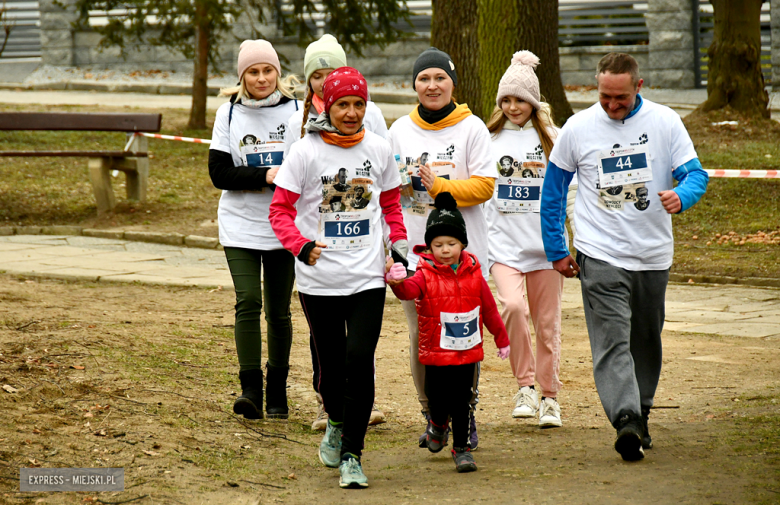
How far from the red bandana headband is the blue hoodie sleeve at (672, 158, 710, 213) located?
1.51m

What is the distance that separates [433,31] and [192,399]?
771 centimetres

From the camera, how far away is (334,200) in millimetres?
4387

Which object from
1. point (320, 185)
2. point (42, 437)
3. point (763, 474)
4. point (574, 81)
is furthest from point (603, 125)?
point (574, 81)

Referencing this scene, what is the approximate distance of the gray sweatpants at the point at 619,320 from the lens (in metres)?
4.55

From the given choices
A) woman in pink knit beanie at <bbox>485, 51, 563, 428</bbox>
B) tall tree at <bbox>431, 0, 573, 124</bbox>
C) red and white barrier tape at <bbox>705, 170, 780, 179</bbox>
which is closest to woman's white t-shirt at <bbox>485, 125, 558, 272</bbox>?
woman in pink knit beanie at <bbox>485, 51, 563, 428</bbox>

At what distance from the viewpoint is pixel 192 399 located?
17.6 ft

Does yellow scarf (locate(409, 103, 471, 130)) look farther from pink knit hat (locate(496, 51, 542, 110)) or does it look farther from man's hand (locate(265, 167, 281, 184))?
man's hand (locate(265, 167, 281, 184))

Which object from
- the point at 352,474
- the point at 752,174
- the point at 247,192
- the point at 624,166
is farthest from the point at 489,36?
the point at 352,474

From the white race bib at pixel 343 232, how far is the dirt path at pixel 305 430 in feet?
3.49

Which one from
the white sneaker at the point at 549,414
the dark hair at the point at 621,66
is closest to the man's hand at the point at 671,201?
the dark hair at the point at 621,66

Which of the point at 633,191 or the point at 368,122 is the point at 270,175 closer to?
the point at 368,122

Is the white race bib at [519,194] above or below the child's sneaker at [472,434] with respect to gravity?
above

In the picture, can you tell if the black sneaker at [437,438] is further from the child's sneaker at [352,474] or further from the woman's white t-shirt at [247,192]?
the woman's white t-shirt at [247,192]

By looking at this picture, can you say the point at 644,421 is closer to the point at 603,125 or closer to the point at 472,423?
the point at 472,423
